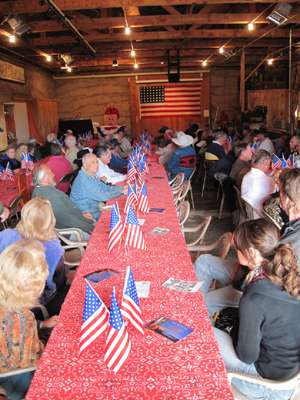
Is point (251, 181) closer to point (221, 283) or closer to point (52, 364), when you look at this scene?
point (221, 283)

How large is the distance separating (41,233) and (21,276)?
930 mm

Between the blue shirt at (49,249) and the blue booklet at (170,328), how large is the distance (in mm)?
1115

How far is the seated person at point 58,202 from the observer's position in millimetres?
3992

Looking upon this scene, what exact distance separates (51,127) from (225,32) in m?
7.83

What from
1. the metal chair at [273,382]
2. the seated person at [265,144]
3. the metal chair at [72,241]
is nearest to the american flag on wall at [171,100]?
the seated person at [265,144]

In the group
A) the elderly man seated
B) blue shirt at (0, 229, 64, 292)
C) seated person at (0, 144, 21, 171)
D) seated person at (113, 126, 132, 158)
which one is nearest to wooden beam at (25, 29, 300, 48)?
seated person at (113, 126, 132, 158)

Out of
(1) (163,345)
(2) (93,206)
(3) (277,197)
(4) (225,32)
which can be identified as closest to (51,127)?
(4) (225,32)

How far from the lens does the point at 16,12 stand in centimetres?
659

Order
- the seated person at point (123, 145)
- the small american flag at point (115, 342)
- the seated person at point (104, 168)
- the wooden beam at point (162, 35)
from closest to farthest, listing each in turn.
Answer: the small american flag at point (115, 342), the seated person at point (104, 168), the wooden beam at point (162, 35), the seated person at point (123, 145)

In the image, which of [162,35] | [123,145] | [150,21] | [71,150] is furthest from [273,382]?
[123,145]

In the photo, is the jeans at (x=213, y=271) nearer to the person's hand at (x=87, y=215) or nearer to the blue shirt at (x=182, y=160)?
the person's hand at (x=87, y=215)

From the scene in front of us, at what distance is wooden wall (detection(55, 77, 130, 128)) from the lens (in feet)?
54.7

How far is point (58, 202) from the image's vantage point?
406 centimetres

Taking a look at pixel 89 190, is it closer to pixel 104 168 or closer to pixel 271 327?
pixel 104 168
